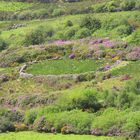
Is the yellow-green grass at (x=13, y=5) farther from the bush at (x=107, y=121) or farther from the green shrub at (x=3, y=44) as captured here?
the bush at (x=107, y=121)

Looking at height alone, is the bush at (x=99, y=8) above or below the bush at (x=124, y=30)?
below

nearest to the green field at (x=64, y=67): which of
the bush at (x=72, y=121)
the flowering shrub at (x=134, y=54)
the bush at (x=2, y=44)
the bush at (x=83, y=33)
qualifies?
the flowering shrub at (x=134, y=54)

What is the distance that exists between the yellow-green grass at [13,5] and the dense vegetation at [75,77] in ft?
71.1

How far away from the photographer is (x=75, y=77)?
226 ft

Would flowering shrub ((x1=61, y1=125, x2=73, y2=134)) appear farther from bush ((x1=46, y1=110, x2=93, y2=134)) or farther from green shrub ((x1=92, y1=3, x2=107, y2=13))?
green shrub ((x1=92, y1=3, x2=107, y2=13))

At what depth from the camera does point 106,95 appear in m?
55.1

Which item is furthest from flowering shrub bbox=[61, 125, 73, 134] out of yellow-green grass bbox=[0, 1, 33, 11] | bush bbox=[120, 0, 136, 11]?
yellow-green grass bbox=[0, 1, 33, 11]

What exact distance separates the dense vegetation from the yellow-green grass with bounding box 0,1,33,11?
21.7 metres

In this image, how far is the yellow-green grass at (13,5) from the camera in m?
149

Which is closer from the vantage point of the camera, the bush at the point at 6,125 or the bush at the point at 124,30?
the bush at the point at 6,125

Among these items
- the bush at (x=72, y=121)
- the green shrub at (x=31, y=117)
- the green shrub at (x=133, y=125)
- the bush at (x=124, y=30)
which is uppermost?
the green shrub at (x=133, y=125)

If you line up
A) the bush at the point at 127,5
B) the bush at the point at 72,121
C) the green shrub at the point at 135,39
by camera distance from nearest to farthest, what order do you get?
the bush at the point at 72,121 → the green shrub at the point at 135,39 → the bush at the point at 127,5

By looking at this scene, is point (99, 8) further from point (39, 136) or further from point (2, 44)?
point (39, 136)

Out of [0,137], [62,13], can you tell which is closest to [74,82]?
[0,137]
